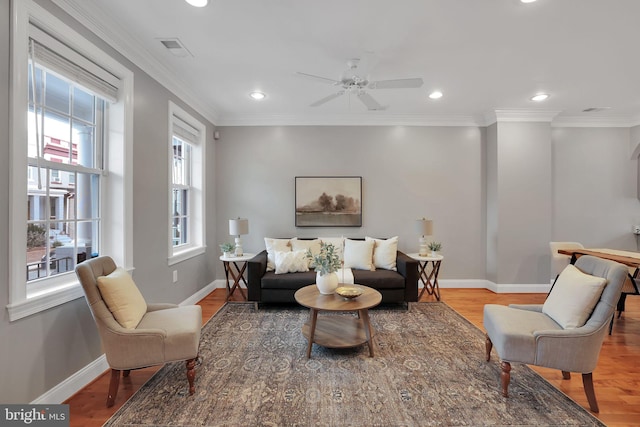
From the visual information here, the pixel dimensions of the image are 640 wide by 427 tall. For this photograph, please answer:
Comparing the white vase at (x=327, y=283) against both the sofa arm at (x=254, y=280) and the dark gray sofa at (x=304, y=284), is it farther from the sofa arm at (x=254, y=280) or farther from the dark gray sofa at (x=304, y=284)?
the sofa arm at (x=254, y=280)

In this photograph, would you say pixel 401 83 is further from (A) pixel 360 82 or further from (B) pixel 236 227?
(B) pixel 236 227

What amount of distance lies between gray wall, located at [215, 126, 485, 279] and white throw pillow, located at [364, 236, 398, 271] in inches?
23.2

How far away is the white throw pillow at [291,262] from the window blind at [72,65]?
2.41 meters

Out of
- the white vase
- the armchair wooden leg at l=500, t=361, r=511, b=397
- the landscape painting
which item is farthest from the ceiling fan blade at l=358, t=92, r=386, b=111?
the armchair wooden leg at l=500, t=361, r=511, b=397

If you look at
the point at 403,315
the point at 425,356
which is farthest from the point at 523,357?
the point at 403,315

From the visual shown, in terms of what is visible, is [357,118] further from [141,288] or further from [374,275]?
[141,288]

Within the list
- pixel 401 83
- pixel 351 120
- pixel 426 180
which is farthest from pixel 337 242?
pixel 401 83

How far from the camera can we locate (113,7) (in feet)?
7.20

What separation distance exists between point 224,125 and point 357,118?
7.00 feet

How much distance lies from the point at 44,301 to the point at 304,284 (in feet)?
7.88

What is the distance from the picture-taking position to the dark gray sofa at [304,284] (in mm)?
3666

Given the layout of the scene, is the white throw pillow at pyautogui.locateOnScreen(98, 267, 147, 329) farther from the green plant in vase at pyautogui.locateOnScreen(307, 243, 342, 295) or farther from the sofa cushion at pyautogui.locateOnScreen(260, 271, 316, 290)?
the sofa cushion at pyautogui.locateOnScreen(260, 271, 316, 290)

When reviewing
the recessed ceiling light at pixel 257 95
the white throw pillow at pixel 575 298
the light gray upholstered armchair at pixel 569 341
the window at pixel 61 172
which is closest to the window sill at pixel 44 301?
the window at pixel 61 172

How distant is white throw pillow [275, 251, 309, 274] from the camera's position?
381 centimetres
